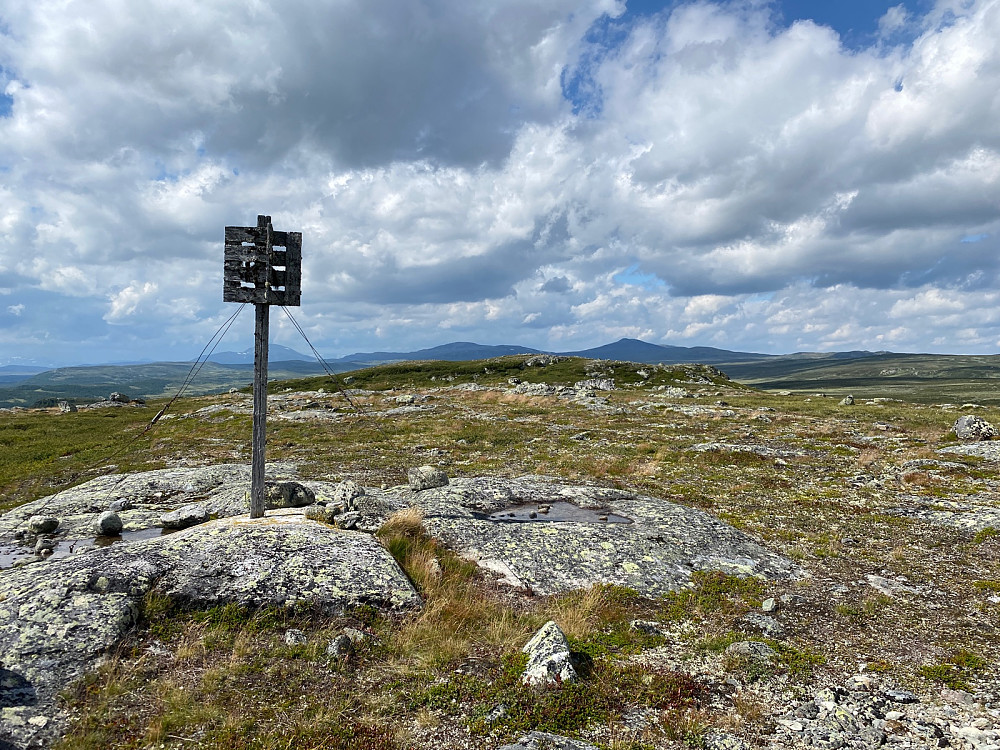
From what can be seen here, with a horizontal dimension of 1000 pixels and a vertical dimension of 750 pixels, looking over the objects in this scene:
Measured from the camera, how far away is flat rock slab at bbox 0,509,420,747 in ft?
25.1

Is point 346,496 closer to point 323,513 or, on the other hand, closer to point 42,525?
point 323,513

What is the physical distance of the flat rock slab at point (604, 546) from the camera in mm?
13234

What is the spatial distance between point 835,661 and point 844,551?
752 cm

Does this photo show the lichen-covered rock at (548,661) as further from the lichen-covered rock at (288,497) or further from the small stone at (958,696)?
the lichen-covered rock at (288,497)

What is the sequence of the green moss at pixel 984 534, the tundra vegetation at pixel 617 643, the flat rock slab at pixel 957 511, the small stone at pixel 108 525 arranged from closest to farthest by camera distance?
the tundra vegetation at pixel 617 643 → the small stone at pixel 108 525 → the green moss at pixel 984 534 → the flat rock slab at pixel 957 511

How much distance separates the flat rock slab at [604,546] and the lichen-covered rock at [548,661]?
3.31 meters

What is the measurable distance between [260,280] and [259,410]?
3.88 meters

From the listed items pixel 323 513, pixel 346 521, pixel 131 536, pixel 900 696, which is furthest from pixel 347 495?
pixel 900 696

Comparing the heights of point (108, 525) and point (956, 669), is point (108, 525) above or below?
above

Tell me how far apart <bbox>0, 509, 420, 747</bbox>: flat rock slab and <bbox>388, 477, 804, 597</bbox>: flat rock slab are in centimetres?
351

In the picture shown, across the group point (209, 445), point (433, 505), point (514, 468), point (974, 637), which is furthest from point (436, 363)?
point (974, 637)

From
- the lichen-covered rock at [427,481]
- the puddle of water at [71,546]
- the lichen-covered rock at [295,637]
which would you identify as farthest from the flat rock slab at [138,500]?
the lichen-covered rock at [295,637]

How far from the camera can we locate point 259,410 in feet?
48.2

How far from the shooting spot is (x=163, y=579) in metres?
10.0
